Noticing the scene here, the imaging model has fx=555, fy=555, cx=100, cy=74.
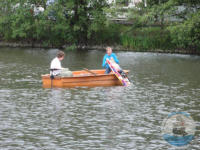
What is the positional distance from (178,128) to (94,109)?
392 cm

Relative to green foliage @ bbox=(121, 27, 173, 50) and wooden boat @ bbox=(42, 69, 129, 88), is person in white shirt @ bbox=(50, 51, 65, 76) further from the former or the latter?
green foliage @ bbox=(121, 27, 173, 50)

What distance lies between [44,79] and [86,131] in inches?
347

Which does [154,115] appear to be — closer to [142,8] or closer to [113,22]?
[142,8]

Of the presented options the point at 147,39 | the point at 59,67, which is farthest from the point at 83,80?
the point at 147,39

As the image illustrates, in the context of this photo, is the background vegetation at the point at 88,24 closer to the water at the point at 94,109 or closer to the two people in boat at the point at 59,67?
the water at the point at 94,109

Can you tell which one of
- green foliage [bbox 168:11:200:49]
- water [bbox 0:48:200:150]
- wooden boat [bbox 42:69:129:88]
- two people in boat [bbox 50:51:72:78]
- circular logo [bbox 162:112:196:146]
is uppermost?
green foliage [bbox 168:11:200:49]

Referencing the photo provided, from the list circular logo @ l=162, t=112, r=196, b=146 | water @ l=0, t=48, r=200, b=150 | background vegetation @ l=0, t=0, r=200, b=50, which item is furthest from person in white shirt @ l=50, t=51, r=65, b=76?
background vegetation @ l=0, t=0, r=200, b=50

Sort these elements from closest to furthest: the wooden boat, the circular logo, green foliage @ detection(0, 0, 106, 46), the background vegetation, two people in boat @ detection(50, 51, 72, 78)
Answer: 1. the circular logo
2. two people in boat @ detection(50, 51, 72, 78)
3. the wooden boat
4. the background vegetation
5. green foliage @ detection(0, 0, 106, 46)

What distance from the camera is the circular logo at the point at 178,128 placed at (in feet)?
50.8

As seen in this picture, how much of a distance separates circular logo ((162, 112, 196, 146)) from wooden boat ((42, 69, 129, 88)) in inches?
272

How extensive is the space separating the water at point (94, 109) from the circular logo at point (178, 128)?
8.5 inches

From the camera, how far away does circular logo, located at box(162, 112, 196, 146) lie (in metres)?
15.5

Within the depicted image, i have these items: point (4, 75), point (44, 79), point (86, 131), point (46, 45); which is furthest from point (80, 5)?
point (86, 131)

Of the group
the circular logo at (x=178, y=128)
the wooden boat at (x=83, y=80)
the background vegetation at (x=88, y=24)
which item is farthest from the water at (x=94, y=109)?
the background vegetation at (x=88, y=24)
